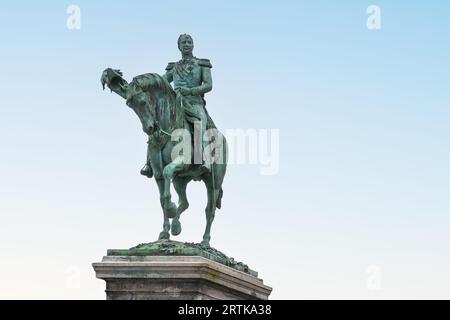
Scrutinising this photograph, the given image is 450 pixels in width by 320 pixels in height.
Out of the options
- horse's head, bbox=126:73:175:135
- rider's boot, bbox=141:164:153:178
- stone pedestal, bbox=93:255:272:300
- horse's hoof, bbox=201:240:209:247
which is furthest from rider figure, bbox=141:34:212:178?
stone pedestal, bbox=93:255:272:300

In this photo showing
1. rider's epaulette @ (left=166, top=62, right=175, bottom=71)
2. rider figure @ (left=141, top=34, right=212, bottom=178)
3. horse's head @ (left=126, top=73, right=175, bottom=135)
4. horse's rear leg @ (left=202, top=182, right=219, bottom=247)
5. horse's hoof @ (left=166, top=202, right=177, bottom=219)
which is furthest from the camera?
rider's epaulette @ (left=166, top=62, right=175, bottom=71)

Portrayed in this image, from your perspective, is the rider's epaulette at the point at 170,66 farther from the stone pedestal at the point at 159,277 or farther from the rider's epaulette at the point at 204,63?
the stone pedestal at the point at 159,277

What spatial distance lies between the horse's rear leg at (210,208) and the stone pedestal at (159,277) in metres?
2.07

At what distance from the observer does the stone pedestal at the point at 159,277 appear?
25922mm

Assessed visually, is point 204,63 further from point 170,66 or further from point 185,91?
point 185,91

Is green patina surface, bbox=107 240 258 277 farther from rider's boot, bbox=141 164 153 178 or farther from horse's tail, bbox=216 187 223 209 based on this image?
horse's tail, bbox=216 187 223 209

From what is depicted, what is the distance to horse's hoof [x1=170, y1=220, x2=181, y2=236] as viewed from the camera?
27.5 m

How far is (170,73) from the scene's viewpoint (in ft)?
94.3

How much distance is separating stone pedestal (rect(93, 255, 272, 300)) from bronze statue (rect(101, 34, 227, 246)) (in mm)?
1240
